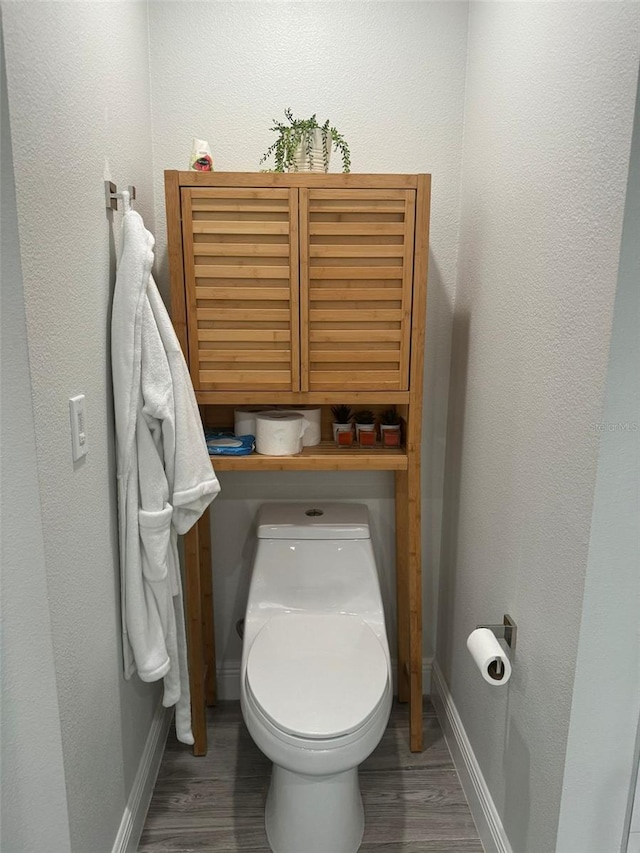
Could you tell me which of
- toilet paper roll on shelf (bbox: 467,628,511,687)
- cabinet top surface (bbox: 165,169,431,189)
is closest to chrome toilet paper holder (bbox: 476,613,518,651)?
toilet paper roll on shelf (bbox: 467,628,511,687)

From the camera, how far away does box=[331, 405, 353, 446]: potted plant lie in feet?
6.34

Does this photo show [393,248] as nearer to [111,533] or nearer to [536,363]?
[536,363]

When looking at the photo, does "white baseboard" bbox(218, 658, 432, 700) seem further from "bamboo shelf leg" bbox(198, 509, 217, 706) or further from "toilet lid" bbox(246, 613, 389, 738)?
"toilet lid" bbox(246, 613, 389, 738)

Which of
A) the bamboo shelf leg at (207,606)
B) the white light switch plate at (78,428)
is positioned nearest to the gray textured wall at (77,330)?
the white light switch plate at (78,428)

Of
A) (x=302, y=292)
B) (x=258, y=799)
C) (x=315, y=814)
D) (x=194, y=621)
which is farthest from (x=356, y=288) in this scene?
(x=258, y=799)

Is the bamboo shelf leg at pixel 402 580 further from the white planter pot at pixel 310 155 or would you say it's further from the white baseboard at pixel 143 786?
the white planter pot at pixel 310 155

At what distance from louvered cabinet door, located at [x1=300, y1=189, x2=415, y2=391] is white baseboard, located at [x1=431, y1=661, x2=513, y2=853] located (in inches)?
43.6

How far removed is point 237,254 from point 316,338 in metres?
0.32

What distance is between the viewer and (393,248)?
167cm

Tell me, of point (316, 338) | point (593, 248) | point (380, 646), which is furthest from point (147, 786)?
point (593, 248)

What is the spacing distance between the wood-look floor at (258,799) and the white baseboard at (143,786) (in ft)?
0.13

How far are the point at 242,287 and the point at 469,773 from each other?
1565 mm

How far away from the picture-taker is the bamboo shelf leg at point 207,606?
2.01m

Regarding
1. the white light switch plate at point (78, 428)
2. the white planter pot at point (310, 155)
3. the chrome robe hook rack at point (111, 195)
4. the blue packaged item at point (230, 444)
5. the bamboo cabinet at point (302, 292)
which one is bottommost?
the blue packaged item at point (230, 444)
